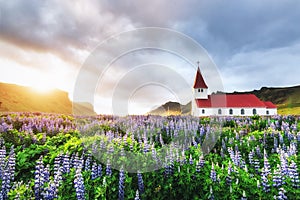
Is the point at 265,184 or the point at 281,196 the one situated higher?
the point at 265,184

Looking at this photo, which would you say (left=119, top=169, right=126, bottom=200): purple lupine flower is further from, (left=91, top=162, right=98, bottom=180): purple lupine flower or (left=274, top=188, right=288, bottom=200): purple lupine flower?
(left=274, top=188, right=288, bottom=200): purple lupine flower

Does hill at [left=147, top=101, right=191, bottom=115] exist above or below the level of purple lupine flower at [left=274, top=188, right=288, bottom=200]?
above

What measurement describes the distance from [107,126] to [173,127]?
2305 mm

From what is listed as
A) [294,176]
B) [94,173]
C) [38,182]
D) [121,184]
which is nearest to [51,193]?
[38,182]

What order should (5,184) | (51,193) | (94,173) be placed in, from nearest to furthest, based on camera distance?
(51,193) < (5,184) < (94,173)

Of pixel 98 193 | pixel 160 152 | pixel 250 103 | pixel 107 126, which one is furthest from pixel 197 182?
pixel 250 103

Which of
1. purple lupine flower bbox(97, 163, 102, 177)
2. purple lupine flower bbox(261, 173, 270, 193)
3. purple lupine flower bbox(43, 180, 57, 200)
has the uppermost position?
purple lupine flower bbox(97, 163, 102, 177)

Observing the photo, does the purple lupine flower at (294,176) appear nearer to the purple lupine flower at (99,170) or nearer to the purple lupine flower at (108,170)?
the purple lupine flower at (108,170)

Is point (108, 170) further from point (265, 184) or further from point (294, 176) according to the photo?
point (294, 176)

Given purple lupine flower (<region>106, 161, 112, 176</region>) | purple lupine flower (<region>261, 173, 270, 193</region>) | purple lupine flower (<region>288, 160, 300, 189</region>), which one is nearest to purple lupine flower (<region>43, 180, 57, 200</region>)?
purple lupine flower (<region>106, 161, 112, 176</region>)

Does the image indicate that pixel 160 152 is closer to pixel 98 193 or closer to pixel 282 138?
pixel 98 193

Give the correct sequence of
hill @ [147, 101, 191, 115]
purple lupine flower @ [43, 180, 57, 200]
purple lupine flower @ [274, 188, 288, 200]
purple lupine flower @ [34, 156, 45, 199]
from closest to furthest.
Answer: purple lupine flower @ [274, 188, 288, 200] < purple lupine flower @ [43, 180, 57, 200] < purple lupine flower @ [34, 156, 45, 199] < hill @ [147, 101, 191, 115]

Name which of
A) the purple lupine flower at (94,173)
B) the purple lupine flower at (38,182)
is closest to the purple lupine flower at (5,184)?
the purple lupine flower at (38,182)

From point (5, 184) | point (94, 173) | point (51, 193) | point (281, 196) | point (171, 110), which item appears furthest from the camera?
point (171, 110)
